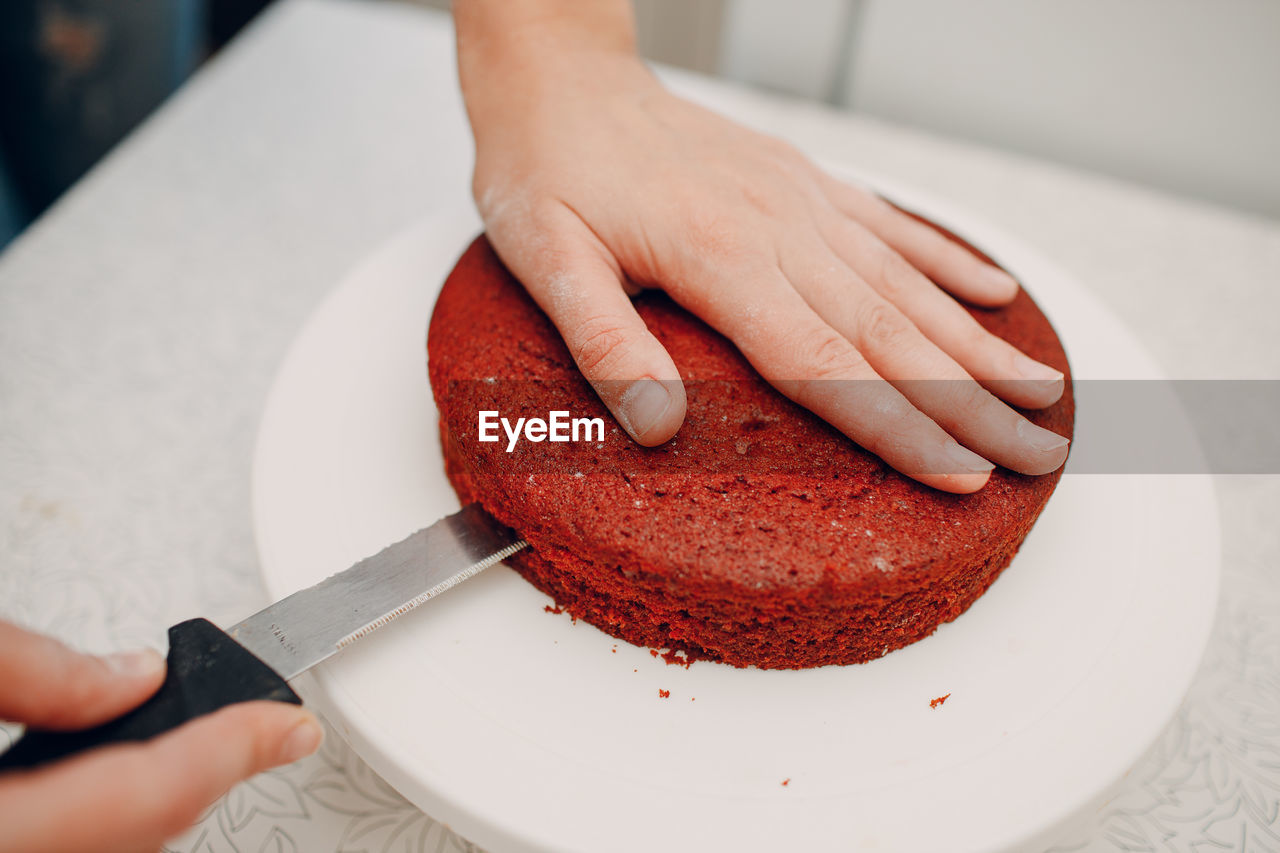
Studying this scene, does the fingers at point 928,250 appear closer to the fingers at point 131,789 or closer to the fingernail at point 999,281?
the fingernail at point 999,281

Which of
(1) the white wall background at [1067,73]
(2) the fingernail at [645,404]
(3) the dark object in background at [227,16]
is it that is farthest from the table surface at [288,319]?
(3) the dark object in background at [227,16]

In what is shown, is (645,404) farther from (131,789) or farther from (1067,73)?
(1067,73)

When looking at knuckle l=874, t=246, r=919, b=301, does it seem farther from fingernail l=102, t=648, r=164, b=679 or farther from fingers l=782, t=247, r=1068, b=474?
fingernail l=102, t=648, r=164, b=679

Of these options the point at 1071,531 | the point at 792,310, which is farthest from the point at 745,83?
the point at 1071,531

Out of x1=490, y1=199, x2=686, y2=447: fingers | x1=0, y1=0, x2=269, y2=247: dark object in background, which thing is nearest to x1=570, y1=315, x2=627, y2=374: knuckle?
x1=490, y1=199, x2=686, y2=447: fingers

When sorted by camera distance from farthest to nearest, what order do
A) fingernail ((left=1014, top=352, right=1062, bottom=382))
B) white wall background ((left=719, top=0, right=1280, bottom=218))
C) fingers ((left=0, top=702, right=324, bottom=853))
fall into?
white wall background ((left=719, top=0, right=1280, bottom=218))
fingernail ((left=1014, top=352, right=1062, bottom=382))
fingers ((left=0, top=702, right=324, bottom=853))

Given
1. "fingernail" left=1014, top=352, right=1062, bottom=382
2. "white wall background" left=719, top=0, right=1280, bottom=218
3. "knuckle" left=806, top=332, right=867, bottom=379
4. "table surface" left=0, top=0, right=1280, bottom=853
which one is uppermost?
"white wall background" left=719, top=0, right=1280, bottom=218
